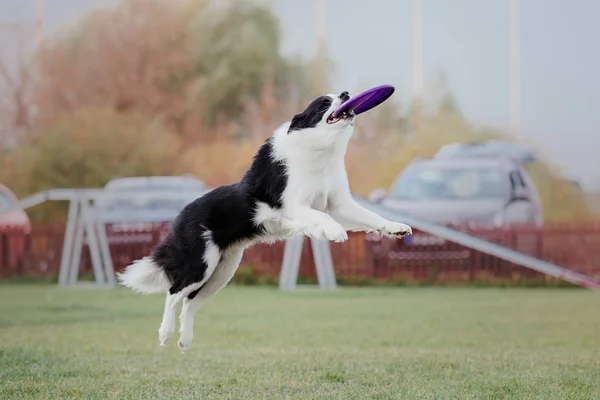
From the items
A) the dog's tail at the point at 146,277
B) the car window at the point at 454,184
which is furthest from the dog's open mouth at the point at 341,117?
the car window at the point at 454,184

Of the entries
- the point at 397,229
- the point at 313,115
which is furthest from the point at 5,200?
the point at 397,229

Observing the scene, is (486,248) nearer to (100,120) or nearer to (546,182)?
(546,182)

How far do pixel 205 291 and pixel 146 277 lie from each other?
0.32m

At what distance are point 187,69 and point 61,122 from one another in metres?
4.70

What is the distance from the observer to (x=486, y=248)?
33.5 feet

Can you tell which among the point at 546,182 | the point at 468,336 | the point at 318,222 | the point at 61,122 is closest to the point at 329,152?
the point at 318,222

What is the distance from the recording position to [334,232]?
12.7 ft

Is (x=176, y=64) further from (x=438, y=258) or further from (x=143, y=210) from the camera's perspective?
(x=438, y=258)

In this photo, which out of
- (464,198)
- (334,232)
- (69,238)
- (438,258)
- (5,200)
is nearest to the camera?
(334,232)

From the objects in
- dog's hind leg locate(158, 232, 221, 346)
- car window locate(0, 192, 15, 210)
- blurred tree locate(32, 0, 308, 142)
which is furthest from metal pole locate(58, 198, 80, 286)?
blurred tree locate(32, 0, 308, 142)

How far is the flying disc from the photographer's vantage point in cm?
393

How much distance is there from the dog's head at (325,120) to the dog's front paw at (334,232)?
0.45m

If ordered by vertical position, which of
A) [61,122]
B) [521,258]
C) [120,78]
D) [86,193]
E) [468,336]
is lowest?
[468,336]

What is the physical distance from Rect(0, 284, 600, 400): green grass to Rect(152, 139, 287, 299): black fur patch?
0.65 meters
